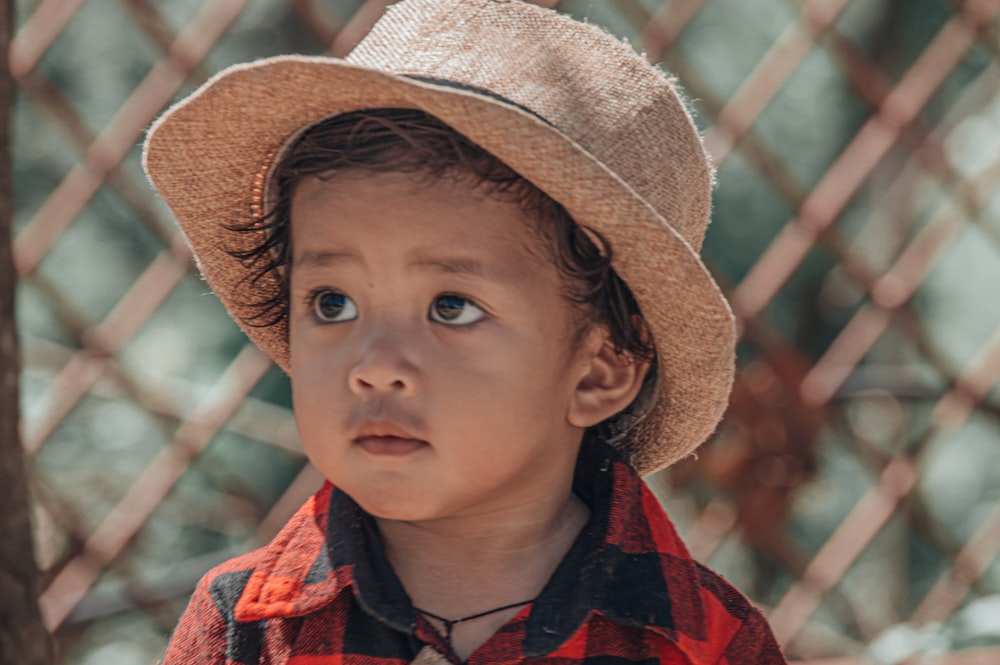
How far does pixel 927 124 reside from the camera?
2242 millimetres

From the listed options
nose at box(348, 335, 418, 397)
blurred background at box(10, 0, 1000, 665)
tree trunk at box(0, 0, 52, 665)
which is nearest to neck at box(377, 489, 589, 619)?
nose at box(348, 335, 418, 397)

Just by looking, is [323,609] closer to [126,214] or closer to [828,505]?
[126,214]

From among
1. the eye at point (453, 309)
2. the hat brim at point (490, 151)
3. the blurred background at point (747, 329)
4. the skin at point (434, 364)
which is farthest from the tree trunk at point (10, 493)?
the blurred background at point (747, 329)

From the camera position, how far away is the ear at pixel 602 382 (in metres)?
0.96

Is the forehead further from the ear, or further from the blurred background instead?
the blurred background

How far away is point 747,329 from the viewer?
2.11 meters

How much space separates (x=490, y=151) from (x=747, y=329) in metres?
1.32

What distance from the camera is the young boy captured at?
86cm

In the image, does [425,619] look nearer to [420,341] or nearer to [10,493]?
[420,341]

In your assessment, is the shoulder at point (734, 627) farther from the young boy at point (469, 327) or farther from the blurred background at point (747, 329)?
the blurred background at point (747, 329)

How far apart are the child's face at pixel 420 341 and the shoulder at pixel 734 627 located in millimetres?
153

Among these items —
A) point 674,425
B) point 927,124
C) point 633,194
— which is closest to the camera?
point 633,194

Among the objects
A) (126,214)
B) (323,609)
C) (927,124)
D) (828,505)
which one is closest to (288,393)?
(126,214)

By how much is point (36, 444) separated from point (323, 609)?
1.17m
